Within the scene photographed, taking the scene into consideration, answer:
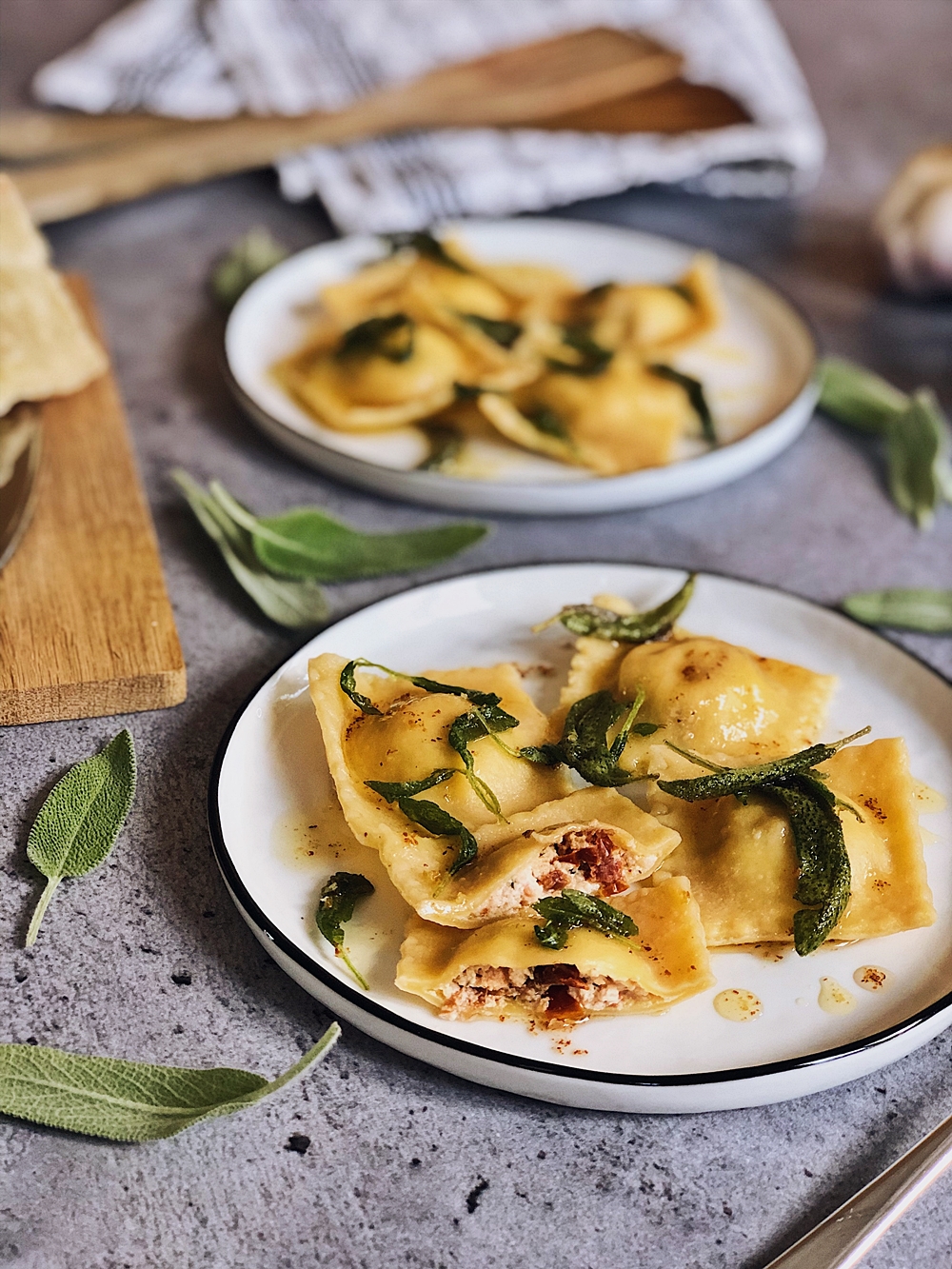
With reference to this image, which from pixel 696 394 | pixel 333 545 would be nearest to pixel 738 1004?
pixel 333 545

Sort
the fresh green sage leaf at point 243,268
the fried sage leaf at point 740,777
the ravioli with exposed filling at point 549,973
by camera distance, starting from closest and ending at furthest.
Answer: the ravioli with exposed filling at point 549,973 → the fried sage leaf at point 740,777 → the fresh green sage leaf at point 243,268

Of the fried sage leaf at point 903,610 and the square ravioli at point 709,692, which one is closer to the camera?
the square ravioli at point 709,692

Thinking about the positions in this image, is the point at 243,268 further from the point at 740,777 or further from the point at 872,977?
the point at 872,977

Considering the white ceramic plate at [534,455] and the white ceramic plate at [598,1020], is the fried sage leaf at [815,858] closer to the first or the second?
the white ceramic plate at [598,1020]

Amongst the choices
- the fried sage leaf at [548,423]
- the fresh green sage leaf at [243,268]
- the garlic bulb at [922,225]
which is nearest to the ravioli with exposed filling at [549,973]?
the fried sage leaf at [548,423]

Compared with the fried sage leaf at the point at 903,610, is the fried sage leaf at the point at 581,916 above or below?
above

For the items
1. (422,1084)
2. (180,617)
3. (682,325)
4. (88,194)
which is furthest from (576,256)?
(422,1084)

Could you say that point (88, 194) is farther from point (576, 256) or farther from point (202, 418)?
point (576, 256)
